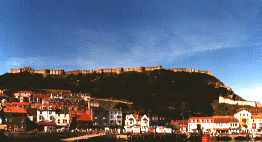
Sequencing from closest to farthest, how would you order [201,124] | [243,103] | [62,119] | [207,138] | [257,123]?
[207,138] < [201,124] < [257,123] < [62,119] < [243,103]

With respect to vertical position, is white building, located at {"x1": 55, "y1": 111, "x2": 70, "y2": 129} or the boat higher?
white building, located at {"x1": 55, "y1": 111, "x2": 70, "y2": 129}

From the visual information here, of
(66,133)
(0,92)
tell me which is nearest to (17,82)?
(0,92)

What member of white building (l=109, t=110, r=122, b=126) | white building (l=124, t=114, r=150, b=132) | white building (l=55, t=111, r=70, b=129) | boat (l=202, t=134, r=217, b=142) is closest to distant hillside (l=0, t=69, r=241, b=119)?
white building (l=109, t=110, r=122, b=126)

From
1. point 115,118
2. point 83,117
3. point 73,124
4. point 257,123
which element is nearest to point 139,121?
point 115,118

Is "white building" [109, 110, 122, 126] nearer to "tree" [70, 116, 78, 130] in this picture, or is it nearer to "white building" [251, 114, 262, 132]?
"tree" [70, 116, 78, 130]

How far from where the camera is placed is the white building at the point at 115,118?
122m

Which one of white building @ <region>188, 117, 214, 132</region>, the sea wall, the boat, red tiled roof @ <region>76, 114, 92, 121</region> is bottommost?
the boat

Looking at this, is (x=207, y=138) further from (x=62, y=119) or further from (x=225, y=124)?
(x=62, y=119)

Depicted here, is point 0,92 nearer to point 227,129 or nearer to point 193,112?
point 193,112

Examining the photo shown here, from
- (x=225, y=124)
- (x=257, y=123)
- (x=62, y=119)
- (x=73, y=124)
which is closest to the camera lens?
(x=73, y=124)

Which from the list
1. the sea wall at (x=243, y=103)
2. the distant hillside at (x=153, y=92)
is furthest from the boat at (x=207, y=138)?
the sea wall at (x=243, y=103)

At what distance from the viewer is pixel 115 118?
123250 mm

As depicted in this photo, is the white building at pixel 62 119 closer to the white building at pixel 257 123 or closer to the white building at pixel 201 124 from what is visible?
the white building at pixel 201 124

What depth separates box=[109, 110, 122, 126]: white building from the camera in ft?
401
